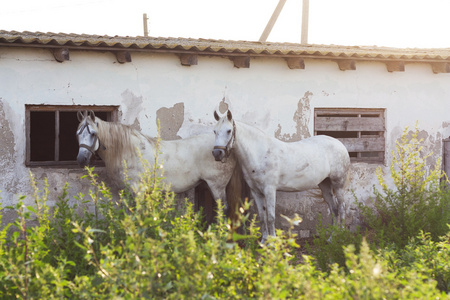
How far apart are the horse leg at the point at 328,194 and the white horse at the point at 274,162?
0.11 meters

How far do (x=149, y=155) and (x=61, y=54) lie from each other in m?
1.84

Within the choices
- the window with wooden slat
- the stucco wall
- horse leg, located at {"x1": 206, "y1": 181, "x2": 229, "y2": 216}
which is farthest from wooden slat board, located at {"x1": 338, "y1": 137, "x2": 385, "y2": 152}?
horse leg, located at {"x1": 206, "y1": 181, "x2": 229, "y2": 216}

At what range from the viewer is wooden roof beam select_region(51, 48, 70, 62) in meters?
7.15

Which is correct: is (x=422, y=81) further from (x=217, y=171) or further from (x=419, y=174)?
(x=217, y=171)

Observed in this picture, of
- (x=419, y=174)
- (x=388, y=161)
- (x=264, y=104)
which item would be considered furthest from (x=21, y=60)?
(x=388, y=161)

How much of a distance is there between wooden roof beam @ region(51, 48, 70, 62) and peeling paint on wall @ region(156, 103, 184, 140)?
1522mm

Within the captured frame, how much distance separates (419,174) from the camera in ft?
20.5

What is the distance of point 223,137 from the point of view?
22.8 feet

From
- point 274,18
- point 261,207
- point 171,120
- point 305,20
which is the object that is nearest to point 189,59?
point 171,120

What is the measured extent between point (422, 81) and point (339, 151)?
2.50 metres

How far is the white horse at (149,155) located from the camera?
22.1 ft

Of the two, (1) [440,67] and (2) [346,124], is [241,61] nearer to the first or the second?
(2) [346,124]

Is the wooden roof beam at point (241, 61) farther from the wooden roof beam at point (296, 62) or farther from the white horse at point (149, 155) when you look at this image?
the white horse at point (149, 155)

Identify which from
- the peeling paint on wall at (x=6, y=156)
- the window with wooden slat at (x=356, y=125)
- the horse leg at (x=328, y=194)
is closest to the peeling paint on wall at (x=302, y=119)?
the window with wooden slat at (x=356, y=125)
